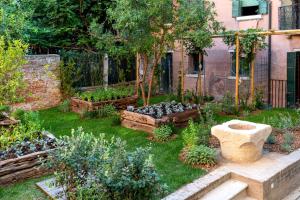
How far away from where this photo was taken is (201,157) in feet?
22.3

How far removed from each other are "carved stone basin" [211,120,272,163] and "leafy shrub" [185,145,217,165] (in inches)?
12.6

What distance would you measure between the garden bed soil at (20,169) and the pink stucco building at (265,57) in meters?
9.38

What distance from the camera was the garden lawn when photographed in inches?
231

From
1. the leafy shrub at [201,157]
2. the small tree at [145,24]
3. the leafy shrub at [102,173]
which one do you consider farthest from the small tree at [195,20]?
the leafy shrub at [102,173]

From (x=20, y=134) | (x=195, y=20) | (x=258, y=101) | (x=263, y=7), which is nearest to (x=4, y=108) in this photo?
(x=20, y=134)

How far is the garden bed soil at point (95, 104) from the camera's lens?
37.7ft

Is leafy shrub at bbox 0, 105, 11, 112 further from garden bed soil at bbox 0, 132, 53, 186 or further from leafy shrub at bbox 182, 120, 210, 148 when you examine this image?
leafy shrub at bbox 182, 120, 210, 148

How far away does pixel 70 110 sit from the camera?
12383mm

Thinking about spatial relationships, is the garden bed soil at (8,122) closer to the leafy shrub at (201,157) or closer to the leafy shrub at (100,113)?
the leafy shrub at (100,113)

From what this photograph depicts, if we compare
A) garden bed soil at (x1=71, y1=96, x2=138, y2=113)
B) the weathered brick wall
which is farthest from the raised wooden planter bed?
the weathered brick wall

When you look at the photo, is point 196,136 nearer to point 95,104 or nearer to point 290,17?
point 95,104

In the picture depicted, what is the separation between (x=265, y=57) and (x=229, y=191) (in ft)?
28.8

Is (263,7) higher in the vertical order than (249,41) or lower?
higher

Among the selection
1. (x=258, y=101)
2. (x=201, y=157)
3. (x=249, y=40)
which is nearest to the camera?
(x=201, y=157)
